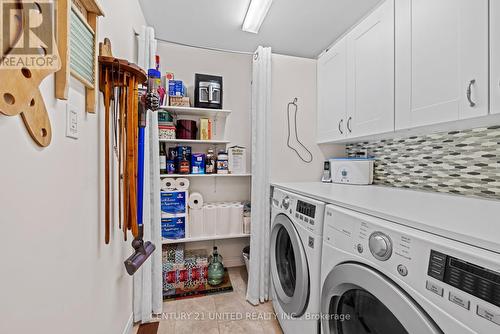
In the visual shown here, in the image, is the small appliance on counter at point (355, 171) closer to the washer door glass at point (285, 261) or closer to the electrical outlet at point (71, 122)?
the washer door glass at point (285, 261)

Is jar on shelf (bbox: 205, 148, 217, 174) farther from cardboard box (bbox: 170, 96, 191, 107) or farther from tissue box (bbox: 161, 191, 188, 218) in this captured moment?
cardboard box (bbox: 170, 96, 191, 107)

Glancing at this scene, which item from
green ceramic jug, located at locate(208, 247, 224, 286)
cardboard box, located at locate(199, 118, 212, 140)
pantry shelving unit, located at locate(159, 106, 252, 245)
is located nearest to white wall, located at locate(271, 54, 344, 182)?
pantry shelving unit, located at locate(159, 106, 252, 245)

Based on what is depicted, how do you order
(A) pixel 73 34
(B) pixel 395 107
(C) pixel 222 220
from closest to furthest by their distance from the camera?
(A) pixel 73 34 < (B) pixel 395 107 < (C) pixel 222 220

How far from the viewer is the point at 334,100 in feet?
A: 5.82

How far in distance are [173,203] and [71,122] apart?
4.17 feet

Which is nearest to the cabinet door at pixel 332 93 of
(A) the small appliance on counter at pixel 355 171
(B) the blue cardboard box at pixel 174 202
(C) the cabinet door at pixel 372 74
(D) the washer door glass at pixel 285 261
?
(C) the cabinet door at pixel 372 74

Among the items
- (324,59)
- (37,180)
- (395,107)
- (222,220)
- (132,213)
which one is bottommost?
(222,220)

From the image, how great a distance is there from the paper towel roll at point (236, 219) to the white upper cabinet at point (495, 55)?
1.82 m

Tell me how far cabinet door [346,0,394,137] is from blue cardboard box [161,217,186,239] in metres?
1.65

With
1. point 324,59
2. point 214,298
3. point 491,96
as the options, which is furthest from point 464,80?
point 214,298

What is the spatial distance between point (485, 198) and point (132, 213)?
6.00ft

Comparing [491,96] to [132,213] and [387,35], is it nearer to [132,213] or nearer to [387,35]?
[387,35]

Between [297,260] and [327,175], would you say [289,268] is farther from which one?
[327,175]

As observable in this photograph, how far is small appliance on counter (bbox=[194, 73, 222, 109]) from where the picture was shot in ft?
6.75
